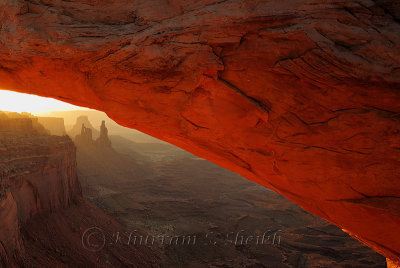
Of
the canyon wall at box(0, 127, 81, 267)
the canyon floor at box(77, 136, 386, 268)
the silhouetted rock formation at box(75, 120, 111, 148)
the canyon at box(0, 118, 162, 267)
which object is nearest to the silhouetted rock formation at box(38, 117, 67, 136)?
the silhouetted rock formation at box(75, 120, 111, 148)

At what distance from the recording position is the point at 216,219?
2269 centimetres

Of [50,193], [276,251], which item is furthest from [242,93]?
[276,251]

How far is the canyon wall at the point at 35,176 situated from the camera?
884 cm

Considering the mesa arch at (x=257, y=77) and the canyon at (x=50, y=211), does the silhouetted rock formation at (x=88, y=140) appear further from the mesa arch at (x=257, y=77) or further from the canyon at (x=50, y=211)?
the mesa arch at (x=257, y=77)

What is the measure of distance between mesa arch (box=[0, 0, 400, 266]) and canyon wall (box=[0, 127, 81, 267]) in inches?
160

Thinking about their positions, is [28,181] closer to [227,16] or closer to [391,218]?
[227,16]

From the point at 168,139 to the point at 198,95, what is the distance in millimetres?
2247

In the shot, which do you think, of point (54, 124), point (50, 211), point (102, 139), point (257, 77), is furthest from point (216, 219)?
point (54, 124)

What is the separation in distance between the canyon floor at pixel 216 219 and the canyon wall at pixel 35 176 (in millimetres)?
5851

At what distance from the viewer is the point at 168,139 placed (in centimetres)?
668

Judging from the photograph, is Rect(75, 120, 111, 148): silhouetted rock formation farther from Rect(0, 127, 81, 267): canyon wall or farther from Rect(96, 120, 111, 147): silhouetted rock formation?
Rect(0, 127, 81, 267): canyon wall

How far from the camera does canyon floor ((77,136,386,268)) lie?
643 inches

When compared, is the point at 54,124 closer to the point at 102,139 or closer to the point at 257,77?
the point at 102,139

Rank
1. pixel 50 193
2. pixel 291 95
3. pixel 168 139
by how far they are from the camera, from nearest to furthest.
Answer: pixel 291 95 → pixel 168 139 → pixel 50 193
